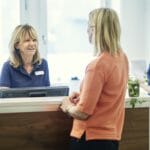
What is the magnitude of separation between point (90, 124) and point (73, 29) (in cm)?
266

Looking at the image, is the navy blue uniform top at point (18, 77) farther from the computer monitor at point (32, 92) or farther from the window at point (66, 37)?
the window at point (66, 37)

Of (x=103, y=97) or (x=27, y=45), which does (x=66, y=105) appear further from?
(x=27, y=45)

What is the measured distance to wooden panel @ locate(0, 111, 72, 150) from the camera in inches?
86.5

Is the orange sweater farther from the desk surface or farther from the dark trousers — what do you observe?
the desk surface

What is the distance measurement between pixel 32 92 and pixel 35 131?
0.25 metres

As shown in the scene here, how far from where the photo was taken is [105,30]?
1899 millimetres

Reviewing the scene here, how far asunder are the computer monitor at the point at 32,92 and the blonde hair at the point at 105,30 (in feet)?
1.62

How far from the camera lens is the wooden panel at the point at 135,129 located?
7.72 ft

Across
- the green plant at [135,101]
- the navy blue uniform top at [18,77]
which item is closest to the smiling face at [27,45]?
the navy blue uniform top at [18,77]

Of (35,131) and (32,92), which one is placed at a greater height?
(32,92)

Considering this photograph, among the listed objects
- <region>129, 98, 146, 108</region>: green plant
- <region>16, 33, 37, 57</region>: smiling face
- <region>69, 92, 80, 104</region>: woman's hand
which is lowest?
<region>129, 98, 146, 108</region>: green plant

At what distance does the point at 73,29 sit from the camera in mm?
4461

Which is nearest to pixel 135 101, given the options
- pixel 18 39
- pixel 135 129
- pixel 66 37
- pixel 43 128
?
pixel 135 129

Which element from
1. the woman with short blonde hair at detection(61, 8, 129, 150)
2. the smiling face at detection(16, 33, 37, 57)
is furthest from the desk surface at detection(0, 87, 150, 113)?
the smiling face at detection(16, 33, 37, 57)
